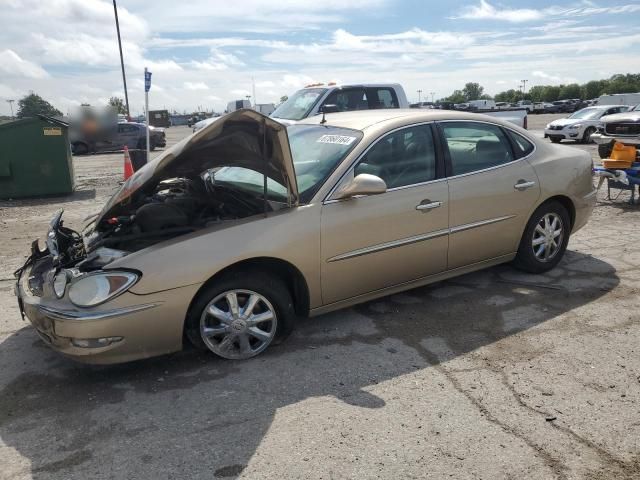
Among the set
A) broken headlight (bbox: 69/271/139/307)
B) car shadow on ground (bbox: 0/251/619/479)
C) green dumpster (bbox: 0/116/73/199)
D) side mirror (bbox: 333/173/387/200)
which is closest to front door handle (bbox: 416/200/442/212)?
side mirror (bbox: 333/173/387/200)

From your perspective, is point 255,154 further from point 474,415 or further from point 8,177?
point 8,177

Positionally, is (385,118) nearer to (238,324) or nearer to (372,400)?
(238,324)

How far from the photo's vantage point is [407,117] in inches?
171

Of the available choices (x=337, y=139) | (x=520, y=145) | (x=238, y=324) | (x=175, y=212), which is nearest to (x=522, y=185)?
(x=520, y=145)

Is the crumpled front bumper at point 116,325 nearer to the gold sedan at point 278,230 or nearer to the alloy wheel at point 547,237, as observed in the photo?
the gold sedan at point 278,230

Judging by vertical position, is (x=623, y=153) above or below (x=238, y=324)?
above

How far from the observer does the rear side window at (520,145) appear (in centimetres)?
483

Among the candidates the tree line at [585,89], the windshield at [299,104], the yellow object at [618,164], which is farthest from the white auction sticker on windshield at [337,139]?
the tree line at [585,89]

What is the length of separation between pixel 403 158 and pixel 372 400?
1926 millimetres

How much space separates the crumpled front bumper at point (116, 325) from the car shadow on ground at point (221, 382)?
256mm

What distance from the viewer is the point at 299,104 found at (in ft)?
33.3

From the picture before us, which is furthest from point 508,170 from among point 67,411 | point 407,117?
point 67,411

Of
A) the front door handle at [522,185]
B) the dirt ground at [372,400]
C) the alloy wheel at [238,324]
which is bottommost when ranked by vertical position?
the dirt ground at [372,400]

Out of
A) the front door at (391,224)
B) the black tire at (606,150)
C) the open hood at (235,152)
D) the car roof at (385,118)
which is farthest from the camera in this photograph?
the black tire at (606,150)
